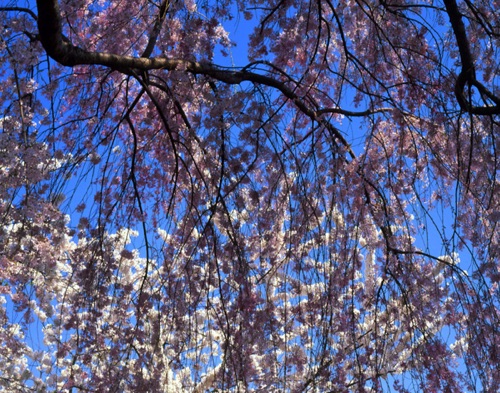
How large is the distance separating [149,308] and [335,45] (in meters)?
2.67

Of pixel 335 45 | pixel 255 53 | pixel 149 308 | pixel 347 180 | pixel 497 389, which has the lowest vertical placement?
pixel 497 389

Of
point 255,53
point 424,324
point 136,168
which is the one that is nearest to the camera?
point 424,324

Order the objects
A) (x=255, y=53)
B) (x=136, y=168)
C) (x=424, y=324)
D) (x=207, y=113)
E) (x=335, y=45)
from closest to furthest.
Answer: (x=207, y=113)
(x=424, y=324)
(x=255, y=53)
(x=136, y=168)
(x=335, y=45)

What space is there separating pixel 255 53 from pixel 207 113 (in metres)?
0.91

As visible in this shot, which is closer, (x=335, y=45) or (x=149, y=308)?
(x=149, y=308)

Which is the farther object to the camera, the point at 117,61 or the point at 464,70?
the point at 464,70

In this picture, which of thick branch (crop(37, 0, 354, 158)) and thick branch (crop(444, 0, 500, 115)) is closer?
thick branch (crop(37, 0, 354, 158))

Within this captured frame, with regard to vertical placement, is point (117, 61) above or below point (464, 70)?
above

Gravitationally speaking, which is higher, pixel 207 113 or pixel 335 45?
pixel 335 45

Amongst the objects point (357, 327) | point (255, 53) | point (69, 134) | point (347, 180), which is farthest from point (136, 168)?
point (357, 327)

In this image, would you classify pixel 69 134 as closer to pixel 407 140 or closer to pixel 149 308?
pixel 149 308

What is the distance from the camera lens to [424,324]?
3613mm

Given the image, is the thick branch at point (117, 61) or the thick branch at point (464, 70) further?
the thick branch at point (464, 70)

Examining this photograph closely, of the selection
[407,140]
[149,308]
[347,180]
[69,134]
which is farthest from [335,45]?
[149,308]
